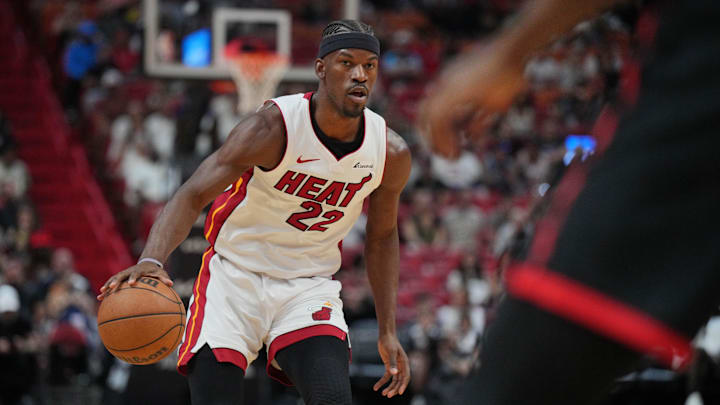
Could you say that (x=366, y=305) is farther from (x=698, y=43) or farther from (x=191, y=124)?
(x=698, y=43)

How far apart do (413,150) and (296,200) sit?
11.4 m

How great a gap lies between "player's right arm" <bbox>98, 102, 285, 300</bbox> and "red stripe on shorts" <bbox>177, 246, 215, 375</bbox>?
1.54ft

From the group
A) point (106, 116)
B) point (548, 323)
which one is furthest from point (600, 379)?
point (106, 116)

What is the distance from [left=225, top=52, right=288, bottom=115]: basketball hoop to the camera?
951 cm

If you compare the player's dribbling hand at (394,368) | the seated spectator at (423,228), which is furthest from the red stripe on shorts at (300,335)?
the seated spectator at (423,228)

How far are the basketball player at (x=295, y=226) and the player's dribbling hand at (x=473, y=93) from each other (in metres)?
2.27

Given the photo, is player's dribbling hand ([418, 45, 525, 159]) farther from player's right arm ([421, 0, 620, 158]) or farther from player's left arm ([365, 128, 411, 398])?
player's left arm ([365, 128, 411, 398])

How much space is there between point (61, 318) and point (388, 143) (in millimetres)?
7512

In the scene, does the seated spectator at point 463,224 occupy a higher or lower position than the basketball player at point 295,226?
lower

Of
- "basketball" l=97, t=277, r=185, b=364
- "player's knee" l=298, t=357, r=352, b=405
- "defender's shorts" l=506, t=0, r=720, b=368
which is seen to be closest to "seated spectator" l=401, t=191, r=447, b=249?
"player's knee" l=298, t=357, r=352, b=405

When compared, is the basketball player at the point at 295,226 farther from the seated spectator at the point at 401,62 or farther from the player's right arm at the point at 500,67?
the seated spectator at the point at 401,62

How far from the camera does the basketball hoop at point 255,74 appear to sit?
9508 mm

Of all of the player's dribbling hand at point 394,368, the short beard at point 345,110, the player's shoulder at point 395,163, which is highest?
the short beard at point 345,110

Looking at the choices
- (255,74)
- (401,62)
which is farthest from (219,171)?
(401,62)
